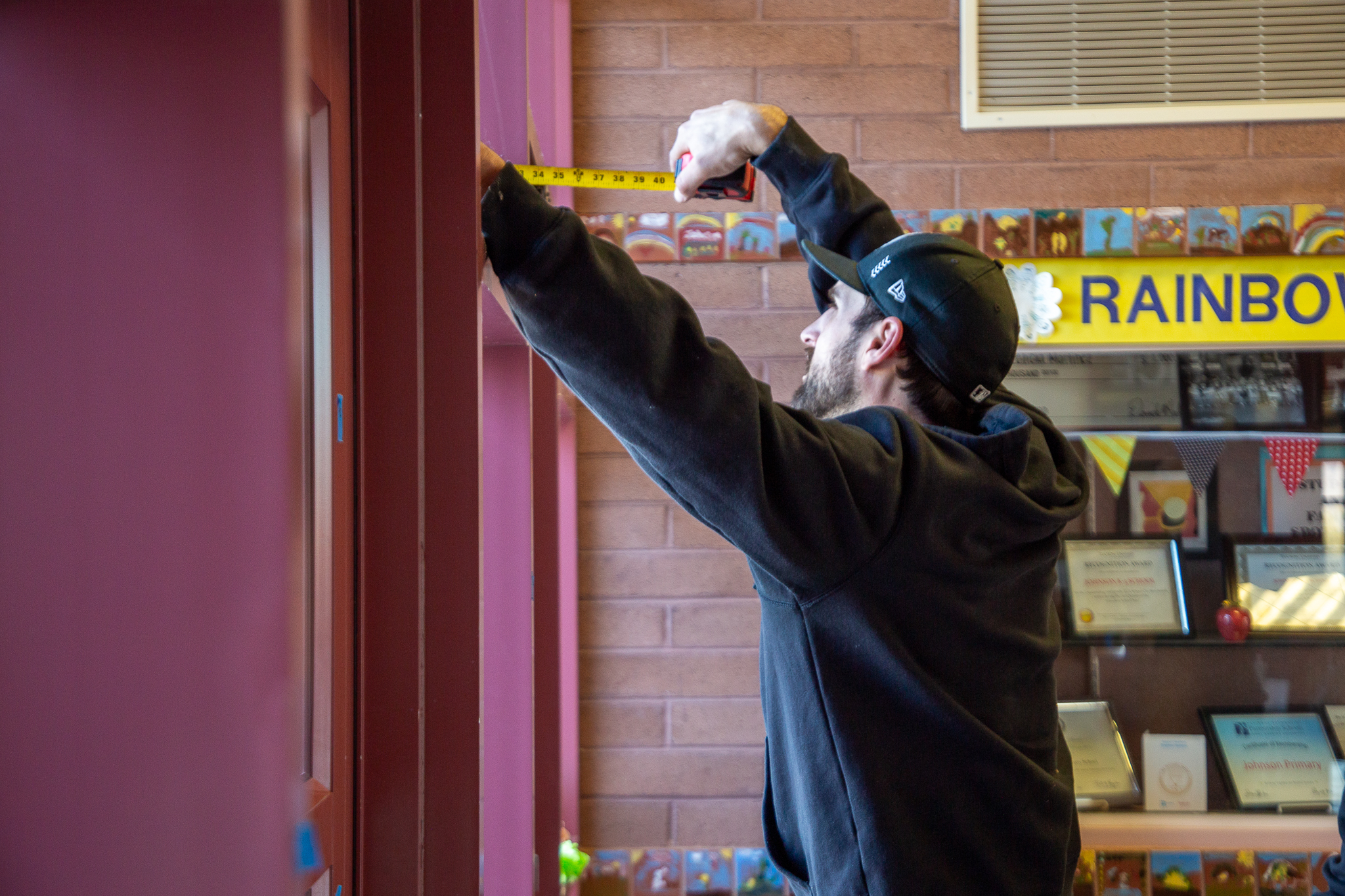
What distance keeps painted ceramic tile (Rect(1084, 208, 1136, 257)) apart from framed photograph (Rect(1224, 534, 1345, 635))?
849mm

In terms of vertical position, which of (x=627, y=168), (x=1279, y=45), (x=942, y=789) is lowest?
(x=942, y=789)

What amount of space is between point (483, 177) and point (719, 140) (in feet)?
1.68

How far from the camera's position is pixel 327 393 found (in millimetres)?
821

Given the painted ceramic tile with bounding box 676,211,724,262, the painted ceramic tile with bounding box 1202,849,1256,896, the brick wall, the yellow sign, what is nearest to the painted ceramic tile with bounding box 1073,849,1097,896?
the painted ceramic tile with bounding box 1202,849,1256,896

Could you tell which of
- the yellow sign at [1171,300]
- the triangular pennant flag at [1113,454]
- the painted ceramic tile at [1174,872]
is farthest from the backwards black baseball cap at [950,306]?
the painted ceramic tile at [1174,872]

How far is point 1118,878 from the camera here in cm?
230

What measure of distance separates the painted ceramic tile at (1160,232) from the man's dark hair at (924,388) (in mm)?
1294

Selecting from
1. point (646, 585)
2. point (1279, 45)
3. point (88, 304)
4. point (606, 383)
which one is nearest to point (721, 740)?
point (646, 585)

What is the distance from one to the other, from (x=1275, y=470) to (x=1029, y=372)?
2.35 ft

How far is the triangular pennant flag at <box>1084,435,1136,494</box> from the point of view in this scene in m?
2.40

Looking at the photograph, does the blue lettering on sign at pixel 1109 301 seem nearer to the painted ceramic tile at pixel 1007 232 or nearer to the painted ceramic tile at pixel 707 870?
the painted ceramic tile at pixel 1007 232

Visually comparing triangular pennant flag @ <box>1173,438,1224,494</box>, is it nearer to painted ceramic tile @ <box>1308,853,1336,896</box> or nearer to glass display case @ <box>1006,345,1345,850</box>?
glass display case @ <box>1006,345,1345,850</box>

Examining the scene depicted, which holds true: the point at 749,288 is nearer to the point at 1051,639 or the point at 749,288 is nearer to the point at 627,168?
the point at 627,168

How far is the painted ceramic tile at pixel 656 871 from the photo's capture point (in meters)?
2.34
